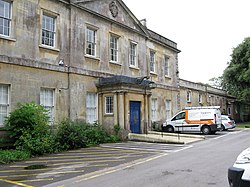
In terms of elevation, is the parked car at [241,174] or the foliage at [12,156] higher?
the parked car at [241,174]

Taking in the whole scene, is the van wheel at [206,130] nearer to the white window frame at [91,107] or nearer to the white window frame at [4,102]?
the white window frame at [91,107]

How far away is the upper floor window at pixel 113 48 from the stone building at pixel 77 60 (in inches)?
2.9

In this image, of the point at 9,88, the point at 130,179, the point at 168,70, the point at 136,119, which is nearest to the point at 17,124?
the point at 9,88

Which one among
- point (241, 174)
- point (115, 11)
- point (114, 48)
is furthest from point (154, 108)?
point (241, 174)

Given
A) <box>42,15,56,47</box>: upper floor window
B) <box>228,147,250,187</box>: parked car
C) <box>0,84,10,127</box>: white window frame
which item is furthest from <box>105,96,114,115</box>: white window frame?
<box>228,147,250,187</box>: parked car

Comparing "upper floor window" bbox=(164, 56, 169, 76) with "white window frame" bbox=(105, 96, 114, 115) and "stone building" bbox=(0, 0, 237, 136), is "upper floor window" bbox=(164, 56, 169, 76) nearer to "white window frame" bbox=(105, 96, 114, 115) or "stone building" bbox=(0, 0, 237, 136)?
"stone building" bbox=(0, 0, 237, 136)

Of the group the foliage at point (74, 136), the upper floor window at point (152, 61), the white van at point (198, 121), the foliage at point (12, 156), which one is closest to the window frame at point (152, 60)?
the upper floor window at point (152, 61)

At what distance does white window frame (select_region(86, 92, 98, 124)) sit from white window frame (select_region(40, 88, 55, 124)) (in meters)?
2.67

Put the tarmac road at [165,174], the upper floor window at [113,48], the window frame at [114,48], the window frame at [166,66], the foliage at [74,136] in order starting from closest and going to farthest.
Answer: the tarmac road at [165,174] < the foliage at [74,136] < the window frame at [114,48] < the upper floor window at [113,48] < the window frame at [166,66]

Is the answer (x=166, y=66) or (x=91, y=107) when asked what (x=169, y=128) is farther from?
(x=91, y=107)

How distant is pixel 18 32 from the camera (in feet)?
44.5

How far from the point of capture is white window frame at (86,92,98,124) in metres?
17.3

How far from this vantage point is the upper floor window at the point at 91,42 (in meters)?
17.7

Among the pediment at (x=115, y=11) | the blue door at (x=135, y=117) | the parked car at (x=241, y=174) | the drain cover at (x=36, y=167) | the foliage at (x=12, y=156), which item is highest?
the pediment at (x=115, y=11)
